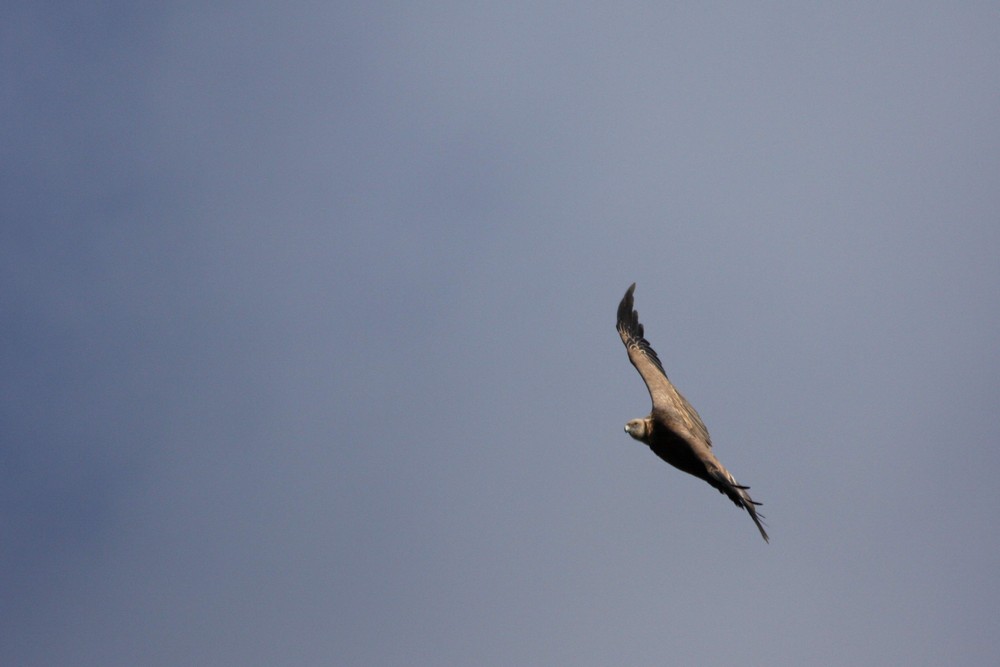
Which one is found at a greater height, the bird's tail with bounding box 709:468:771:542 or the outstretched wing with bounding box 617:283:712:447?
the outstretched wing with bounding box 617:283:712:447

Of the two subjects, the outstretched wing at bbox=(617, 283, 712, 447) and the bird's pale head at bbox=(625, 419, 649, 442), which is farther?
the outstretched wing at bbox=(617, 283, 712, 447)

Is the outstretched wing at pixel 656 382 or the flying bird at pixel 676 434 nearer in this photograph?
the flying bird at pixel 676 434

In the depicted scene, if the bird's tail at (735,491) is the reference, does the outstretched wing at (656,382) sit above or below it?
→ above

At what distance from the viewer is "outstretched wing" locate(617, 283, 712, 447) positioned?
24656mm

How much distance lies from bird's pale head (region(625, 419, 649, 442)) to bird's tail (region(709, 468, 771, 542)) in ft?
7.48

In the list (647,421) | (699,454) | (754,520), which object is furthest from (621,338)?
(754,520)

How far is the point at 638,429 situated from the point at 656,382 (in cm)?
302

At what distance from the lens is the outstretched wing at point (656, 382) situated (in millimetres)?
24656

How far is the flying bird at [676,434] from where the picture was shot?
2173cm

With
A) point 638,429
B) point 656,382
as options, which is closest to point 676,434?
point 638,429

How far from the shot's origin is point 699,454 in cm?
2270

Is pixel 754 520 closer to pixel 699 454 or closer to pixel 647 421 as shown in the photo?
pixel 699 454

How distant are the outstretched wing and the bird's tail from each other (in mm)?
1799

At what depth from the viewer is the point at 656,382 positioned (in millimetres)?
27000
